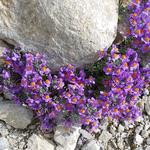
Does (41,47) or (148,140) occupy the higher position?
(41,47)

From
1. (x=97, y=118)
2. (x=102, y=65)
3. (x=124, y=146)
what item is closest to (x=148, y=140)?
(x=124, y=146)

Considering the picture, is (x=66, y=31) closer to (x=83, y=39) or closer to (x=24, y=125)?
(x=83, y=39)

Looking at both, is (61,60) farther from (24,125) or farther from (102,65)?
(24,125)

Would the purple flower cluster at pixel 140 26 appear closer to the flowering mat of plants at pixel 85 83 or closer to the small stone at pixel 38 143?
the flowering mat of plants at pixel 85 83

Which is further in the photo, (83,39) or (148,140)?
(148,140)

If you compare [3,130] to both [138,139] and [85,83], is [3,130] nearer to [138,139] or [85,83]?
[85,83]

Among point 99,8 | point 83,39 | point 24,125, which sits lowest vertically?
point 24,125

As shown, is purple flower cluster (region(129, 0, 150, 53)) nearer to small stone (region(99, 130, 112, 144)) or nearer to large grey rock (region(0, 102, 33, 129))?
small stone (region(99, 130, 112, 144))
